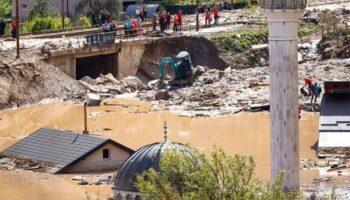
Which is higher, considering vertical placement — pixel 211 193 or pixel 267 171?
pixel 211 193

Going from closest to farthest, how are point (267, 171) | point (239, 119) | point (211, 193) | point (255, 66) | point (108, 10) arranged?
point (211, 193)
point (267, 171)
point (239, 119)
point (255, 66)
point (108, 10)

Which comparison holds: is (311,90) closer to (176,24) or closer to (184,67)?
(184,67)

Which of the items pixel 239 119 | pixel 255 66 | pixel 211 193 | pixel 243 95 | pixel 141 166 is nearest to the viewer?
pixel 211 193

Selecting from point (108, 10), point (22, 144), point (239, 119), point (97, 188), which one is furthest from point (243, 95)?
point (108, 10)

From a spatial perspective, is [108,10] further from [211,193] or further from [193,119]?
[211,193]

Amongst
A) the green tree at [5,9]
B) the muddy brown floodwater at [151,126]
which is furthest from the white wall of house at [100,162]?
the green tree at [5,9]

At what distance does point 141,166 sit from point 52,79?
3037cm

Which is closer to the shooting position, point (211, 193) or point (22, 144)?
point (211, 193)

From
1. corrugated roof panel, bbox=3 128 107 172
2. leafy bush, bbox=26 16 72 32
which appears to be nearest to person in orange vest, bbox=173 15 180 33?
leafy bush, bbox=26 16 72 32

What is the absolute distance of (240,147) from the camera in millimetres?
46281

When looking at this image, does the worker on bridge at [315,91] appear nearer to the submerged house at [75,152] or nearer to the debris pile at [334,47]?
the debris pile at [334,47]

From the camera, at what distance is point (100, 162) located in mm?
41000

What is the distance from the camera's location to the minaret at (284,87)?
2922cm

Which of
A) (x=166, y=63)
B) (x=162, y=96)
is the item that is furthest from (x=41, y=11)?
(x=162, y=96)
